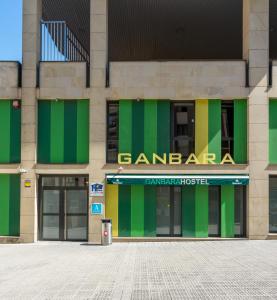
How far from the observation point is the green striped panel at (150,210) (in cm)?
1784

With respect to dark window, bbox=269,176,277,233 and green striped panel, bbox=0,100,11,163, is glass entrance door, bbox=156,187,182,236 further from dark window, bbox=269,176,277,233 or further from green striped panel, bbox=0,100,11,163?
green striped panel, bbox=0,100,11,163

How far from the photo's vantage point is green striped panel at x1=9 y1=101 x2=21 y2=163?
18.3 m

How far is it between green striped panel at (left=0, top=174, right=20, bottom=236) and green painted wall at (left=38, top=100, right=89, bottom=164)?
1.43 meters

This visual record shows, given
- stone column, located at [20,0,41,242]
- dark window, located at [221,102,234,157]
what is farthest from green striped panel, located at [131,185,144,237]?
stone column, located at [20,0,41,242]

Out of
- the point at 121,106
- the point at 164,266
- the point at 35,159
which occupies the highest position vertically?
the point at 121,106

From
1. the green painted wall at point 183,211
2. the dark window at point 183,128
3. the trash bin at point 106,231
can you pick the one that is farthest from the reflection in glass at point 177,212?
the trash bin at point 106,231

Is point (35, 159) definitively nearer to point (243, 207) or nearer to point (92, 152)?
point (92, 152)

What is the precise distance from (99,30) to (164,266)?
10.4 metres

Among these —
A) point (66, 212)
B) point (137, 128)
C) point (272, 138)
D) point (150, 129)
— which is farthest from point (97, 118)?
point (272, 138)

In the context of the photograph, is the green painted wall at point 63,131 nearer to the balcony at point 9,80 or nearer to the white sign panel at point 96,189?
the white sign panel at point 96,189

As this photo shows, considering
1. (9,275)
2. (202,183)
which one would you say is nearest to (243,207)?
(202,183)

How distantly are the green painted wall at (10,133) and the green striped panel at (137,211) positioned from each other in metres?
4.90

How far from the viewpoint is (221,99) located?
18047 millimetres

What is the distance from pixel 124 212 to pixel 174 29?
35.4ft
